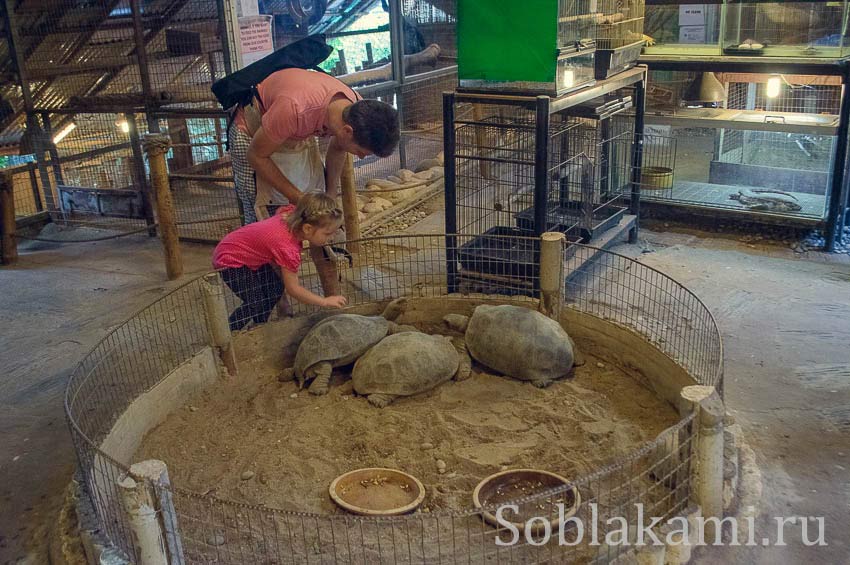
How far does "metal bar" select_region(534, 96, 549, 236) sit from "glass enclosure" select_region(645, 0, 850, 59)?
3.10 m

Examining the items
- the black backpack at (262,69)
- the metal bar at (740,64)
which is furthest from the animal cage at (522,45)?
the metal bar at (740,64)

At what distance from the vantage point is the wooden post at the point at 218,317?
4914 mm

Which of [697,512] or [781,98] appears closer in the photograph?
[697,512]

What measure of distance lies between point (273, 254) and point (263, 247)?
0.10 metres

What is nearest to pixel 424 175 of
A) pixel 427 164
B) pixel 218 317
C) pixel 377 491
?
pixel 427 164

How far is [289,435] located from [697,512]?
2.17 m

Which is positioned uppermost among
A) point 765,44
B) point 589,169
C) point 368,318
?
point 765,44

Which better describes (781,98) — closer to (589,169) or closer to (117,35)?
(589,169)

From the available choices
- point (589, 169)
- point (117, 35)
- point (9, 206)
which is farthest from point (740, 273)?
point (117, 35)

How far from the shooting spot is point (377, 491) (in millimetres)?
3959

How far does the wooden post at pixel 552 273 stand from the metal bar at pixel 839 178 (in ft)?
11.0

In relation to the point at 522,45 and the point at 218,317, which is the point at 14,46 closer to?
the point at 218,317

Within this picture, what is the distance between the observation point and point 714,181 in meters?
8.39

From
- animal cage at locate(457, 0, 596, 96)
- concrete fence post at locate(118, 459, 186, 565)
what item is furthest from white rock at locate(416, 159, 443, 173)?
concrete fence post at locate(118, 459, 186, 565)
